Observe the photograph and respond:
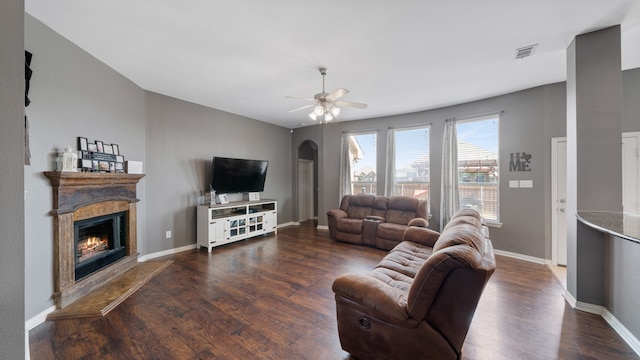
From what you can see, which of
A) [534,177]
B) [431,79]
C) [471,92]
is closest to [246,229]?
[431,79]

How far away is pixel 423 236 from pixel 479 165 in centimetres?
224

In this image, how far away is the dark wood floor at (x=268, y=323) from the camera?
1.81 meters

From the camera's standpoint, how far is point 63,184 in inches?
93.1

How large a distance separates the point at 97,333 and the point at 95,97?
2.67 metres

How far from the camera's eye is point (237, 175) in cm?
492

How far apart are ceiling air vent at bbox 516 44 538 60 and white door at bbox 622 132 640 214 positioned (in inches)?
79.1

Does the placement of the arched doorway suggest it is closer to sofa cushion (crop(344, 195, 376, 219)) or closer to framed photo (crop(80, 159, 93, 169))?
sofa cushion (crop(344, 195, 376, 219))

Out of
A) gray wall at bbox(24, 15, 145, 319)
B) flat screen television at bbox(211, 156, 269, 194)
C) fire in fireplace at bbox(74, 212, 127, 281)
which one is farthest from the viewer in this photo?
flat screen television at bbox(211, 156, 269, 194)

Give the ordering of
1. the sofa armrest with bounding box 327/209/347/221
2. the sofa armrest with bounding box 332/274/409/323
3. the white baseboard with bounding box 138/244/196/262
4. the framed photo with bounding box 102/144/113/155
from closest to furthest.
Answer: the sofa armrest with bounding box 332/274/409/323 < the framed photo with bounding box 102/144/113/155 < the white baseboard with bounding box 138/244/196/262 < the sofa armrest with bounding box 327/209/347/221

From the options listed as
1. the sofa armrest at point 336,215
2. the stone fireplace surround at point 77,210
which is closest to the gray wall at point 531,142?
the sofa armrest at point 336,215

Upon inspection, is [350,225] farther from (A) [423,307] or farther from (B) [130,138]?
(B) [130,138]

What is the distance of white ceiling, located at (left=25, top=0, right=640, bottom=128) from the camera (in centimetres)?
198

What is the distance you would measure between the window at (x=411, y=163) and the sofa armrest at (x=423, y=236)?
2012 mm

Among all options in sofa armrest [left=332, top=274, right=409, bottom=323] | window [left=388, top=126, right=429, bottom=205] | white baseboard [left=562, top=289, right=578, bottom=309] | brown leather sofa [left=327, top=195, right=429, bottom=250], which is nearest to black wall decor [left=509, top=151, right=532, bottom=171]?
window [left=388, top=126, right=429, bottom=205]
